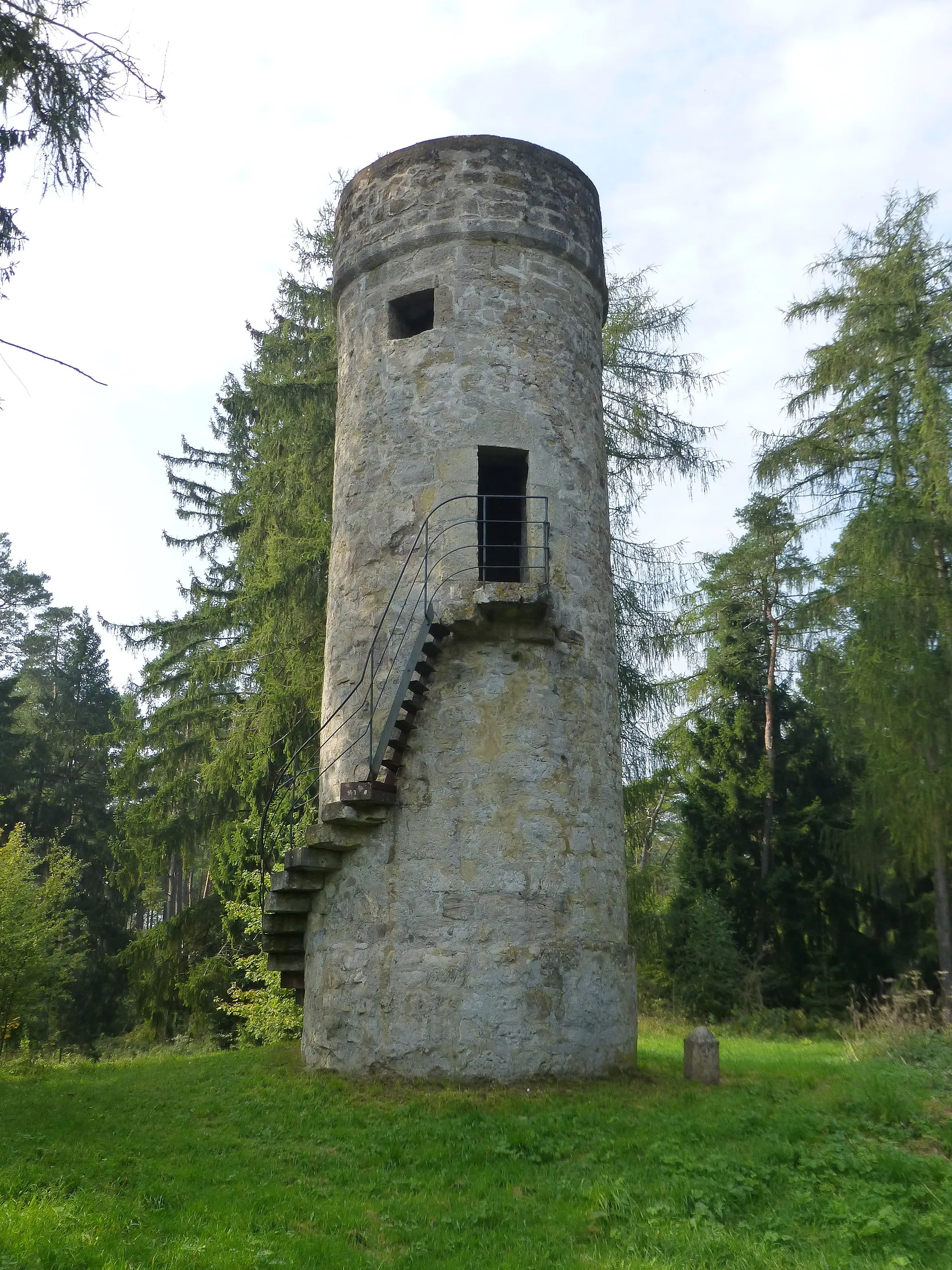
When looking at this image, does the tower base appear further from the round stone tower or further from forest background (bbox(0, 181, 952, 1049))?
forest background (bbox(0, 181, 952, 1049))

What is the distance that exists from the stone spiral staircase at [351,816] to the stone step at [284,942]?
0.04ft

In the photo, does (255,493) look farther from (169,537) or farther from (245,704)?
(169,537)

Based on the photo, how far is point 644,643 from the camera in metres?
17.6

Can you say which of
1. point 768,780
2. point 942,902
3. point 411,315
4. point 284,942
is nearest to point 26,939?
point 284,942

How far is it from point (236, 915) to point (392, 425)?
798 cm

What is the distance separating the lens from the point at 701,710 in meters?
23.2

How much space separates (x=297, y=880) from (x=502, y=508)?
15.5 ft

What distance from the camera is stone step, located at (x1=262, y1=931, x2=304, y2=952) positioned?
33.2 feet

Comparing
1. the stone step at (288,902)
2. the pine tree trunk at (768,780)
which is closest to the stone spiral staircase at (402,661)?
the stone step at (288,902)

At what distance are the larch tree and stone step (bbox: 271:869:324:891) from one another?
9261mm

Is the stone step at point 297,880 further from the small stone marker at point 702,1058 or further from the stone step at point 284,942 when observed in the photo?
the small stone marker at point 702,1058

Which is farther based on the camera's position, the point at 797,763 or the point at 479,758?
the point at 797,763

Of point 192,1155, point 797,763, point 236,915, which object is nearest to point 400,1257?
point 192,1155

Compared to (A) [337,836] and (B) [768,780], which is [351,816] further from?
(B) [768,780]
